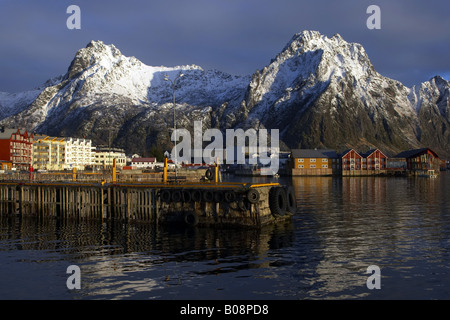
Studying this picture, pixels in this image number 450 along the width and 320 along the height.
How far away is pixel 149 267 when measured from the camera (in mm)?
28625

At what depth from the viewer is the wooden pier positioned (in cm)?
4169

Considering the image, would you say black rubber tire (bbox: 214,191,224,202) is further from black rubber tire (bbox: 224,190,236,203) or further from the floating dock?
black rubber tire (bbox: 224,190,236,203)

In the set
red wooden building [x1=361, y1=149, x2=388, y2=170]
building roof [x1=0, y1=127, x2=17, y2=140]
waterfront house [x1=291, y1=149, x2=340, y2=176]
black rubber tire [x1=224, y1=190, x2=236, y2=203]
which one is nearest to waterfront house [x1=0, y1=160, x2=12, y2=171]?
building roof [x1=0, y1=127, x2=17, y2=140]

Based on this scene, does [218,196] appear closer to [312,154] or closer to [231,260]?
[231,260]

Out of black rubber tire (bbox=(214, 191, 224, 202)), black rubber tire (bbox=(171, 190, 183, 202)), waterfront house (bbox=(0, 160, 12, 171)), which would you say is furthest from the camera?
waterfront house (bbox=(0, 160, 12, 171))

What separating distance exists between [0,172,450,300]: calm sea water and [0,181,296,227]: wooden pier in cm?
179

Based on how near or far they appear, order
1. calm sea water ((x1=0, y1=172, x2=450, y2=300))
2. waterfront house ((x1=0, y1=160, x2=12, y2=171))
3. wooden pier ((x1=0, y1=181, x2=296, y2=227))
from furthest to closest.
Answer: waterfront house ((x1=0, y1=160, x2=12, y2=171)) < wooden pier ((x1=0, y1=181, x2=296, y2=227)) < calm sea water ((x1=0, y1=172, x2=450, y2=300))

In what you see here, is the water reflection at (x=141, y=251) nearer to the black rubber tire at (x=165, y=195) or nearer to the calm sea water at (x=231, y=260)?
the calm sea water at (x=231, y=260)

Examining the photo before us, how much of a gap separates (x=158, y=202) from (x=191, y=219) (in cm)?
559

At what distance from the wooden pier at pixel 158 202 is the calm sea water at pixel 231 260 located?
5.86 ft

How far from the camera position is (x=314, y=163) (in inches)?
7180

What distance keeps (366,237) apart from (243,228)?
38.1 ft

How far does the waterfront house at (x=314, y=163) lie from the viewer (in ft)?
589
